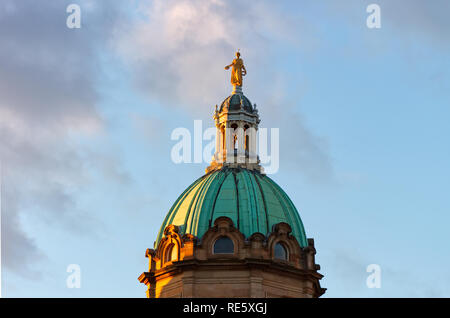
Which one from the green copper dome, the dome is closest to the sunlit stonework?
the green copper dome

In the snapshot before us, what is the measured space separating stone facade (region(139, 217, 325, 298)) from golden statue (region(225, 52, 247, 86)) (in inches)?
652

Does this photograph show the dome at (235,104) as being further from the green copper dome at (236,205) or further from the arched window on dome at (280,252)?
the arched window on dome at (280,252)

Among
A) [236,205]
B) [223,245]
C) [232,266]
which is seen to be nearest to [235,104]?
[236,205]

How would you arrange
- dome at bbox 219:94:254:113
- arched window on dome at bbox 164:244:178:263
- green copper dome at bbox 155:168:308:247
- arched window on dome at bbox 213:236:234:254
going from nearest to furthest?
1. arched window on dome at bbox 213:236:234:254
2. green copper dome at bbox 155:168:308:247
3. arched window on dome at bbox 164:244:178:263
4. dome at bbox 219:94:254:113

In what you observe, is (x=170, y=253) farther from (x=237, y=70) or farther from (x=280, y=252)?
(x=237, y=70)

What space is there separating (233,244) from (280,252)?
148 inches

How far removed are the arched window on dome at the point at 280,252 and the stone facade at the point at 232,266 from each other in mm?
74

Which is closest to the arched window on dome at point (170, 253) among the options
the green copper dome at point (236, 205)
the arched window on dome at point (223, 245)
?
the green copper dome at point (236, 205)

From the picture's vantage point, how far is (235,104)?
92125 mm

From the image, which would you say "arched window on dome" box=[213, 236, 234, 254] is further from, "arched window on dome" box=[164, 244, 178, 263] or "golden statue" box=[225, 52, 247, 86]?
"golden statue" box=[225, 52, 247, 86]

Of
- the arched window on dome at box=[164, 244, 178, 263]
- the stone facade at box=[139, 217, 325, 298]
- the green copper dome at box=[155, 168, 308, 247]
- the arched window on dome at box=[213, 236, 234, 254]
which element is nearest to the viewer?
the stone facade at box=[139, 217, 325, 298]

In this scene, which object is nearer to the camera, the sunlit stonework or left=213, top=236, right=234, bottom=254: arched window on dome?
the sunlit stonework

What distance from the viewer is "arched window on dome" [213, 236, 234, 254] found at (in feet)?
268

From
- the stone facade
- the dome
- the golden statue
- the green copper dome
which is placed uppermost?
the golden statue
